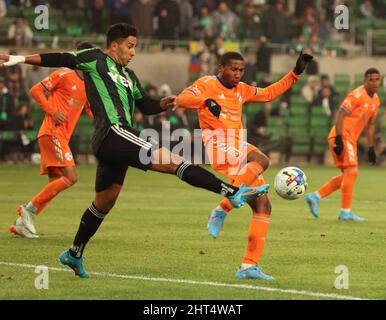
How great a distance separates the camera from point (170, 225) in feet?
51.3

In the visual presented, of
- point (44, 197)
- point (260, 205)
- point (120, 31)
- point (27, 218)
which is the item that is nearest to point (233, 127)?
point (260, 205)

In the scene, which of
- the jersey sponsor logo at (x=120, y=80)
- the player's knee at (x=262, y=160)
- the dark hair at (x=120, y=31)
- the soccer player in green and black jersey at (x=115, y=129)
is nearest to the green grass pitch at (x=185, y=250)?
the soccer player in green and black jersey at (x=115, y=129)

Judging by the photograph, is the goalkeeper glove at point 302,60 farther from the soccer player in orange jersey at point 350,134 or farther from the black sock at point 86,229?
the soccer player in orange jersey at point 350,134

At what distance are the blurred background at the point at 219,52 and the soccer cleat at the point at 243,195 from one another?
1853cm

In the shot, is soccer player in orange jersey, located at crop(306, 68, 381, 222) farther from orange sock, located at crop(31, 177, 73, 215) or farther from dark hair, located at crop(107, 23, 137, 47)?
dark hair, located at crop(107, 23, 137, 47)

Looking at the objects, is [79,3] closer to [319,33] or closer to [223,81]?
[319,33]

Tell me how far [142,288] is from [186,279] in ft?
2.29

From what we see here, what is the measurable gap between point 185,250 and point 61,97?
3.15 m

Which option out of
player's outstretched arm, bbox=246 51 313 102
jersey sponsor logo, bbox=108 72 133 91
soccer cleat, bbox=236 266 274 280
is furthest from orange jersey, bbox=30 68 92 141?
soccer cleat, bbox=236 266 274 280

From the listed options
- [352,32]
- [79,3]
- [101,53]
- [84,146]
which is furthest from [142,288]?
[352,32]

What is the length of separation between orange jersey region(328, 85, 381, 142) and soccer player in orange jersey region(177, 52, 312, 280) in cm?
474

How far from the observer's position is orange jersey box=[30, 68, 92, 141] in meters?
14.5

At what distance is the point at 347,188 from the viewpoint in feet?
55.4

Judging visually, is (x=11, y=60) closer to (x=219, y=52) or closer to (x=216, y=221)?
(x=216, y=221)
